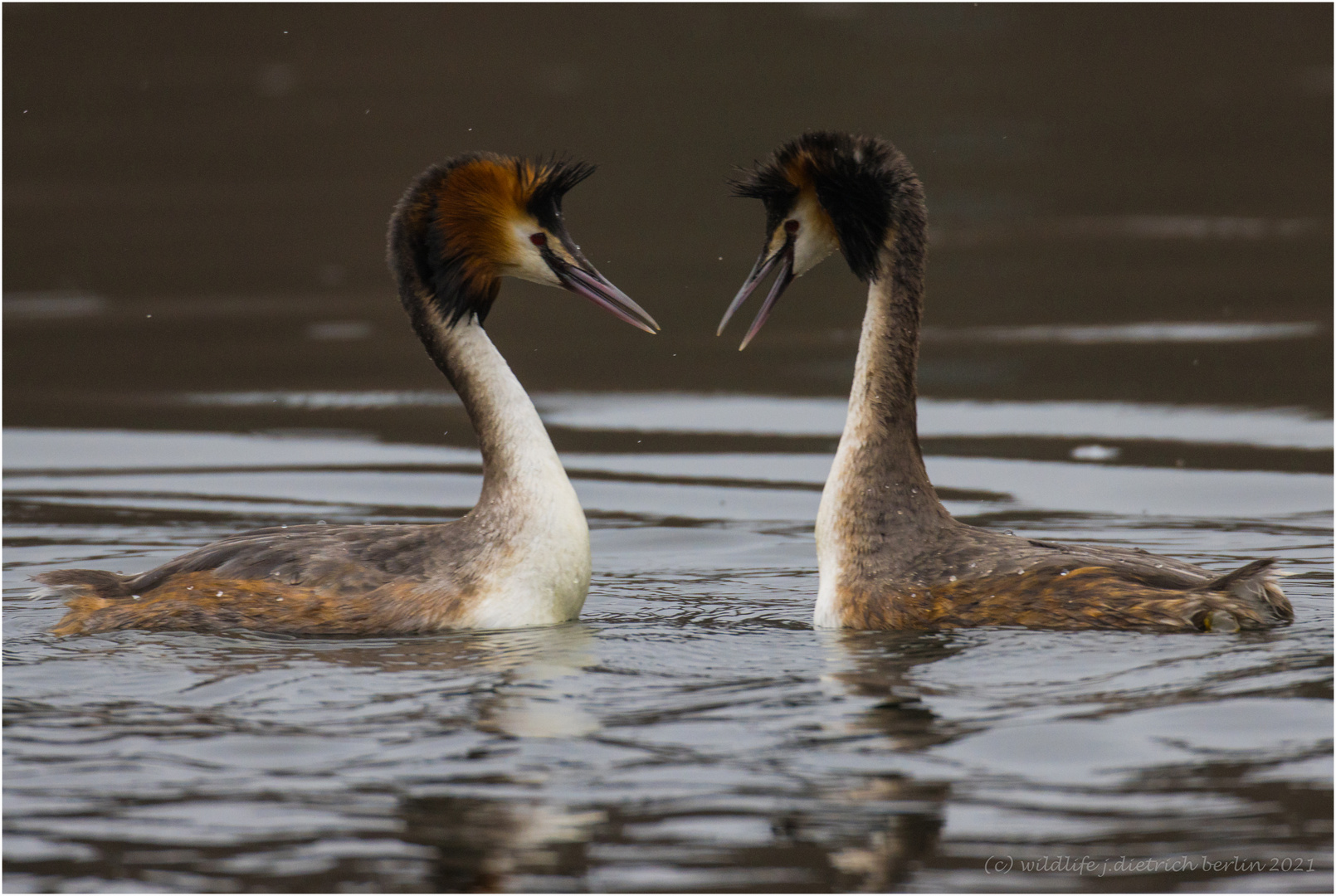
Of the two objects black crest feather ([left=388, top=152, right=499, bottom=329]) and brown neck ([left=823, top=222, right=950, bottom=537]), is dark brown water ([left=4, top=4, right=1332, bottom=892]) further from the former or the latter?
black crest feather ([left=388, top=152, right=499, bottom=329])

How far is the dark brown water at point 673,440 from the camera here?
222 inches

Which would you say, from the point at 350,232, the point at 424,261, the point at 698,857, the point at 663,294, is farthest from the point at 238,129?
the point at 698,857

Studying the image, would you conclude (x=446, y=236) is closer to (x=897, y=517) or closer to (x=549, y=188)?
(x=549, y=188)

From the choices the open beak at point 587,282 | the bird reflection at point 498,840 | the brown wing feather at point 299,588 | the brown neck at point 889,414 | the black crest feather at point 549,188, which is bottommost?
the bird reflection at point 498,840

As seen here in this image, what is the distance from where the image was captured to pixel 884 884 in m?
5.25

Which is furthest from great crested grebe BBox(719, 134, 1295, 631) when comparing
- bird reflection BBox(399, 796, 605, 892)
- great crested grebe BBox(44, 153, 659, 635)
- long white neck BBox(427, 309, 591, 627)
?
bird reflection BBox(399, 796, 605, 892)

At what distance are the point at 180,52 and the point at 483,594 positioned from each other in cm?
2646

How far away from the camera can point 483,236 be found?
840 cm

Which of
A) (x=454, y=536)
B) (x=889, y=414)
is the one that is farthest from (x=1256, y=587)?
(x=454, y=536)

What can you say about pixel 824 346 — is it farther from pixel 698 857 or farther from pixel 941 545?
pixel 698 857

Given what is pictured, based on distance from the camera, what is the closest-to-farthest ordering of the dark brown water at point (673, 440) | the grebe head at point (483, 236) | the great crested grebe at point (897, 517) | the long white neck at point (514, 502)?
the dark brown water at point (673, 440)
the great crested grebe at point (897, 517)
the long white neck at point (514, 502)
the grebe head at point (483, 236)

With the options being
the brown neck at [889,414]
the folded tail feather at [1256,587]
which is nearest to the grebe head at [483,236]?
the brown neck at [889,414]

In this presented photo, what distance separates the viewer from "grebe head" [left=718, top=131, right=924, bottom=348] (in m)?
8.15

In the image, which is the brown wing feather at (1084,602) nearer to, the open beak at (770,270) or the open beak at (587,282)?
the open beak at (770,270)
